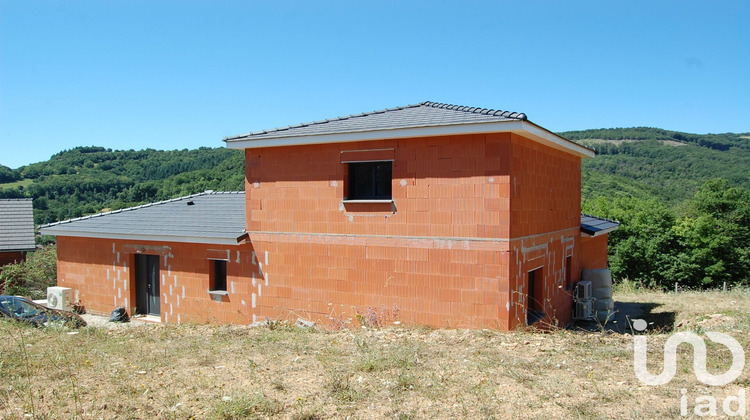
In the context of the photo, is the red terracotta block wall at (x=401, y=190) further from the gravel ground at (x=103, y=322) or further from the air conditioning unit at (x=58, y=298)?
the air conditioning unit at (x=58, y=298)

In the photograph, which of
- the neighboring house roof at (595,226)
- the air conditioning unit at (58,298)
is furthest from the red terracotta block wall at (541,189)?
the air conditioning unit at (58,298)

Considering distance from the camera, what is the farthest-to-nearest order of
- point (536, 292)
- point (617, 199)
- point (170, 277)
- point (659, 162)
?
point (659, 162) < point (617, 199) < point (170, 277) < point (536, 292)

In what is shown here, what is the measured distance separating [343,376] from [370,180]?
5.63 metres

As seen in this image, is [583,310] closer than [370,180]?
No

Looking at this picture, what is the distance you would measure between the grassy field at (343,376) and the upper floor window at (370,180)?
3.13 m

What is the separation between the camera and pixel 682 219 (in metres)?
43.9

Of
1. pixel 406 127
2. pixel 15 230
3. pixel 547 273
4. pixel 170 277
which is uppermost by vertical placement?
pixel 406 127

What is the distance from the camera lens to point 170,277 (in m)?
14.5

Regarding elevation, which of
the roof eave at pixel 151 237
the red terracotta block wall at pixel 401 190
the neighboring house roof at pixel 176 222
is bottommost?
the roof eave at pixel 151 237

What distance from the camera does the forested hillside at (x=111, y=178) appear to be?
40.7m

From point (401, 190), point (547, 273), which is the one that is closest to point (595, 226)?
point (547, 273)

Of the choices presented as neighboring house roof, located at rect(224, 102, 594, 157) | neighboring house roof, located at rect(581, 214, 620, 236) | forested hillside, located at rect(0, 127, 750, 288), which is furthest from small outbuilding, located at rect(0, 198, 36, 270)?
neighboring house roof, located at rect(581, 214, 620, 236)

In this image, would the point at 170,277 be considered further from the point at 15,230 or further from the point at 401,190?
the point at 15,230

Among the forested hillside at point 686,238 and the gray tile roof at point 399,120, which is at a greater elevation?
the gray tile roof at point 399,120
